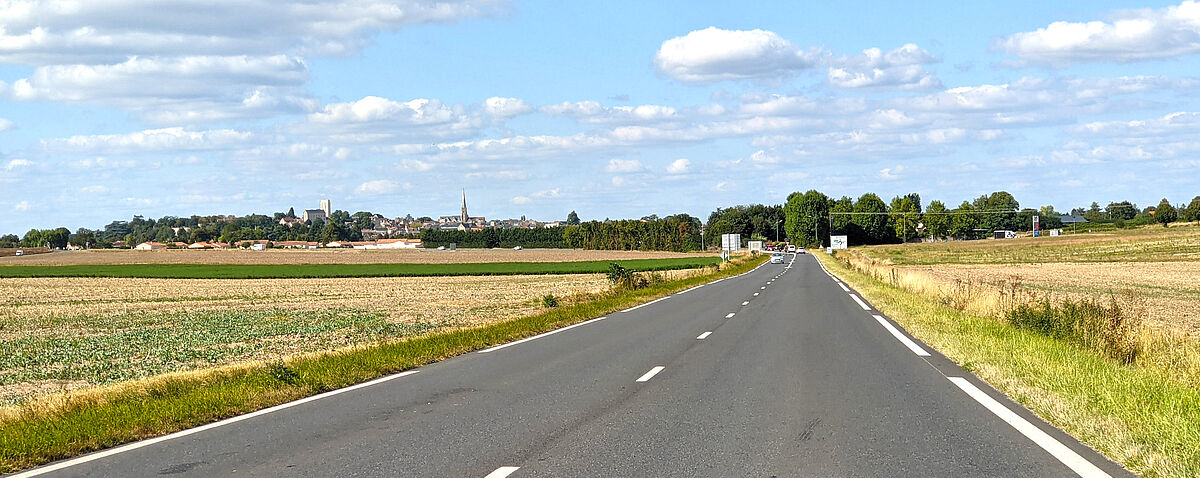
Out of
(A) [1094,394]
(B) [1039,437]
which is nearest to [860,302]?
(A) [1094,394]

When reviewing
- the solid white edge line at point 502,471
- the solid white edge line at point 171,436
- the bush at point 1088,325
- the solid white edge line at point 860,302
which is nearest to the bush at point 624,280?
the solid white edge line at point 860,302

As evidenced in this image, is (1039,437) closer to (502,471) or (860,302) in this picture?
(502,471)

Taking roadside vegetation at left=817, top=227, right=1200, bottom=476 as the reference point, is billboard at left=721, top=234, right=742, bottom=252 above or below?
above

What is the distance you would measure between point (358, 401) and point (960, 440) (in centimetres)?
639

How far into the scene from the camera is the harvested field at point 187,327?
17297 millimetres

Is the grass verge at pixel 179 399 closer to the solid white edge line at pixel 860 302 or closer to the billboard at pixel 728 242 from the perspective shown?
the solid white edge line at pixel 860 302

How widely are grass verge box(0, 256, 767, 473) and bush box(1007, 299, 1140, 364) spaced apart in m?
10.1

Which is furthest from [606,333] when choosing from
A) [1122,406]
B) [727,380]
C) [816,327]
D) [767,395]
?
[1122,406]

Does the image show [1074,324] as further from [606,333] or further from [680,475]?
[680,475]

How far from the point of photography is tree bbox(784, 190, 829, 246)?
194500mm

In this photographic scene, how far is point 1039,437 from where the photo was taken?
27.5 feet

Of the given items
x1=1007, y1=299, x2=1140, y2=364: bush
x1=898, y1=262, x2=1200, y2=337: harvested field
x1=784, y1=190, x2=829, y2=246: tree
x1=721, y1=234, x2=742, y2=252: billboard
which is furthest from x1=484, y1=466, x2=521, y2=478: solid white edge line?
x1=784, y1=190, x2=829, y2=246: tree

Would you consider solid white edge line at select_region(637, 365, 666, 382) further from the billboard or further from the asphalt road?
the billboard

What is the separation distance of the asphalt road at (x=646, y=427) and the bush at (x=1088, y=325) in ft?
8.70
